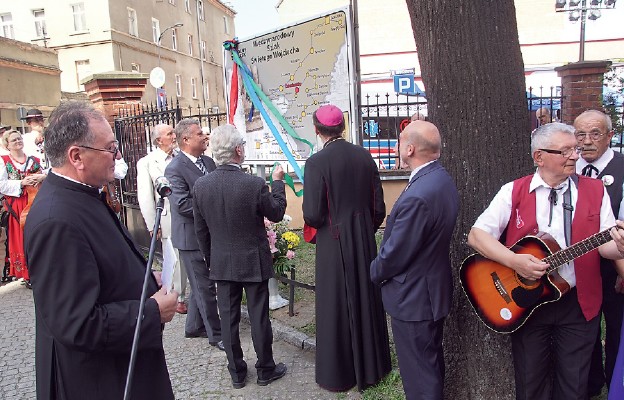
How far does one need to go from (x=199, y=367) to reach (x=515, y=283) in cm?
275

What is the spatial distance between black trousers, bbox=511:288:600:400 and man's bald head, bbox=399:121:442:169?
39.1 inches

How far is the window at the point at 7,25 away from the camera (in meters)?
33.3

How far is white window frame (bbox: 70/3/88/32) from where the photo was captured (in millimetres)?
32188

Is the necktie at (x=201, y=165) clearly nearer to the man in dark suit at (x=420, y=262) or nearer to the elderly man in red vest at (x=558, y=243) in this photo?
the man in dark suit at (x=420, y=262)

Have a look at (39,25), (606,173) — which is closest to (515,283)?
(606,173)

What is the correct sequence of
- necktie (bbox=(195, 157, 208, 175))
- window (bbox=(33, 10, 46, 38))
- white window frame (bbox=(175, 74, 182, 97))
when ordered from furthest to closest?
white window frame (bbox=(175, 74, 182, 97))
window (bbox=(33, 10, 46, 38))
necktie (bbox=(195, 157, 208, 175))

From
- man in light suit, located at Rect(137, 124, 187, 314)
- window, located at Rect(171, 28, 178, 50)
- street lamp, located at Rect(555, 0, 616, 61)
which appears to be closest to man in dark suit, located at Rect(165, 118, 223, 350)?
man in light suit, located at Rect(137, 124, 187, 314)

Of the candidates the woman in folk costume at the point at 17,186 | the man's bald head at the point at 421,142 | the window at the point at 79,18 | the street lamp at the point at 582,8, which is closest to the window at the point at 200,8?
the window at the point at 79,18

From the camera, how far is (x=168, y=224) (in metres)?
5.07

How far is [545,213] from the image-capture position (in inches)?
99.9

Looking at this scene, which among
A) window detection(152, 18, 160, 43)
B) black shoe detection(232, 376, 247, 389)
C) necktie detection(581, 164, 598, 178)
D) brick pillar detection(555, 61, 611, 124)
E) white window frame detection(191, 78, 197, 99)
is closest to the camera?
necktie detection(581, 164, 598, 178)

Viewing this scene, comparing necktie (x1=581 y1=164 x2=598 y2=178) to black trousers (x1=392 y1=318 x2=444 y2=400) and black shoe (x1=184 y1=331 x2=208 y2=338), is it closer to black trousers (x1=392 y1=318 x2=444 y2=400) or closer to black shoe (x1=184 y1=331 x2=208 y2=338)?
black trousers (x1=392 y1=318 x2=444 y2=400)

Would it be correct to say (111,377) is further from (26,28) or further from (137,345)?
(26,28)

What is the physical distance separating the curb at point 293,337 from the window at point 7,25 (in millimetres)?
36763
